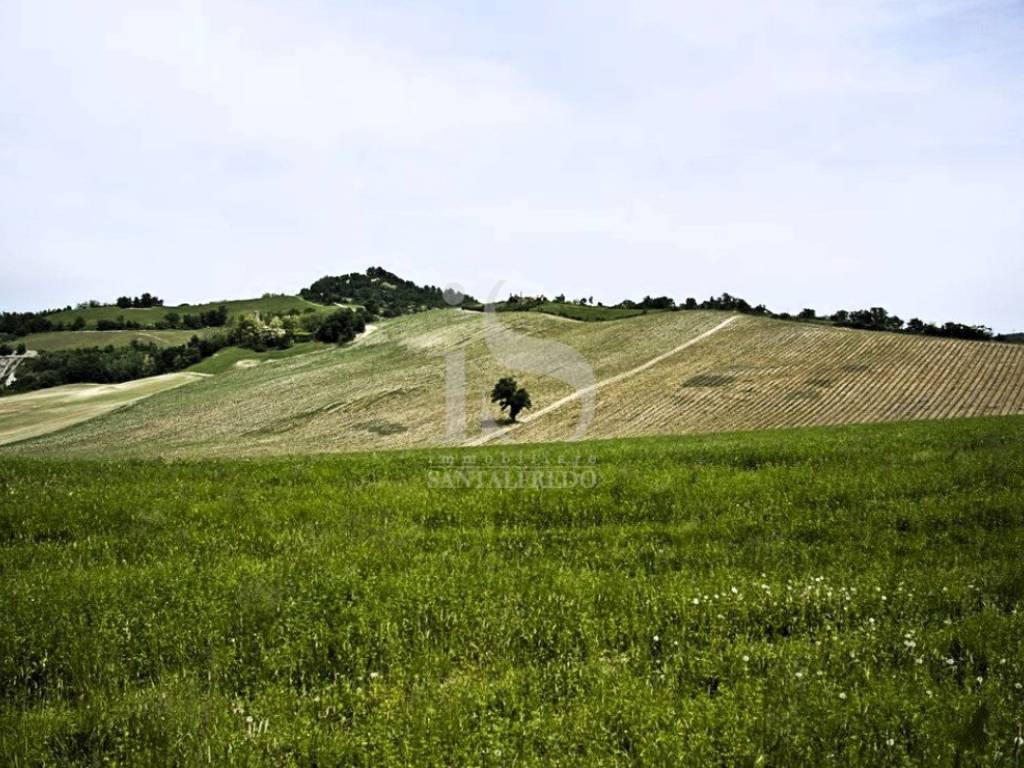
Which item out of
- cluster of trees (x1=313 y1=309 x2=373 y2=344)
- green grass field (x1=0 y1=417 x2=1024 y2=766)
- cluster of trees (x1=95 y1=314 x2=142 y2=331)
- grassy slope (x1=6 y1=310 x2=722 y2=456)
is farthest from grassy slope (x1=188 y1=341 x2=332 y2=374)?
green grass field (x1=0 y1=417 x2=1024 y2=766)

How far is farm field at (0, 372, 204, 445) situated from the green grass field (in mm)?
102547

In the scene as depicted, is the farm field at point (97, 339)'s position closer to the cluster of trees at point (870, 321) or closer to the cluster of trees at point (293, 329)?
the cluster of trees at point (293, 329)

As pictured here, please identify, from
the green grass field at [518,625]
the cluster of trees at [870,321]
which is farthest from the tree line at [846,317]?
the green grass field at [518,625]

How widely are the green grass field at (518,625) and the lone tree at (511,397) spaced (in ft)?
168

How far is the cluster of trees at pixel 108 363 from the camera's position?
14488cm

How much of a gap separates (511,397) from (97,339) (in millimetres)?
163502

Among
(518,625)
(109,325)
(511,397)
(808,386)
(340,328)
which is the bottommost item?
(808,386)

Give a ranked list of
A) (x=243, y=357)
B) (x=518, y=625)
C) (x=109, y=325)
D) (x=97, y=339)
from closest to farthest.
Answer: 1. (x=518, y=625)
2. (x=243, y=357)
3. (x=97, y=339)
4. (x=109, y=325)

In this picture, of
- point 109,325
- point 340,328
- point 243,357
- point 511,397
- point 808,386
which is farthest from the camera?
point 109,325

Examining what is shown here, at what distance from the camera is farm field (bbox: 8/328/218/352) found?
177 meters

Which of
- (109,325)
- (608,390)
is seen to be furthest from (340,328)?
(109,325)

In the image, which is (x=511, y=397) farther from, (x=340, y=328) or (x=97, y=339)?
(x=97, y=339)

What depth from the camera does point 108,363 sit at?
148 metres

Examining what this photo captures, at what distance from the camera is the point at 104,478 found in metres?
12.6
